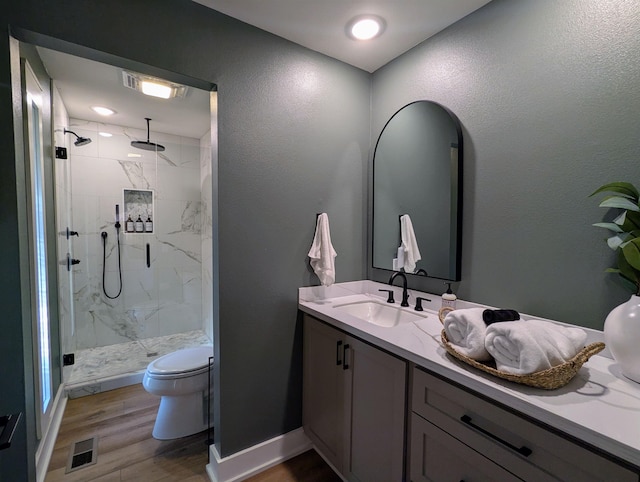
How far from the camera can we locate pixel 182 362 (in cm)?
206

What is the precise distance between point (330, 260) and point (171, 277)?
8.05 ft

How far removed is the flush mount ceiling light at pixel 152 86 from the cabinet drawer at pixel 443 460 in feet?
7.74

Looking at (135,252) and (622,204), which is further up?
(622,204)

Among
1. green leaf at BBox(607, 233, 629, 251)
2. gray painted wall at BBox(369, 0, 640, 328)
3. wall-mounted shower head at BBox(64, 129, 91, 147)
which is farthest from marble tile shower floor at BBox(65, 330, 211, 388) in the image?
green leaf at BBox(607, 233, 629, 251)

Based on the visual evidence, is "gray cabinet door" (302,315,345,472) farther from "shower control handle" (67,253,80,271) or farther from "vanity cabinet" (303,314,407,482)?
"shower control handle" (67,253,80,271)

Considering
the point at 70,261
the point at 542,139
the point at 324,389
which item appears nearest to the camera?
the point at 542,139

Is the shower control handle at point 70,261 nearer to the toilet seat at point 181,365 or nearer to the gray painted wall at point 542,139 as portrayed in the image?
the toilet seat at point 181,365

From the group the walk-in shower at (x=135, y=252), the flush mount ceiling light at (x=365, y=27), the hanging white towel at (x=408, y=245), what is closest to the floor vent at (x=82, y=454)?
the walk-in shower at (x=135, y=252)

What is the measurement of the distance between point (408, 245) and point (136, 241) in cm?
293

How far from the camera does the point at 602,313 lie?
3.67 ft

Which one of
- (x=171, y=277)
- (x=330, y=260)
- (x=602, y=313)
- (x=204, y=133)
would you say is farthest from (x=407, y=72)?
(x=171, y=277)

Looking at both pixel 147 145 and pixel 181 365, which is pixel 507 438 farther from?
pixel 147 145

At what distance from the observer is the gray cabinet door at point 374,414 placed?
3.91 ft

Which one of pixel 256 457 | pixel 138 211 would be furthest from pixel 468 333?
pixel 138 211
